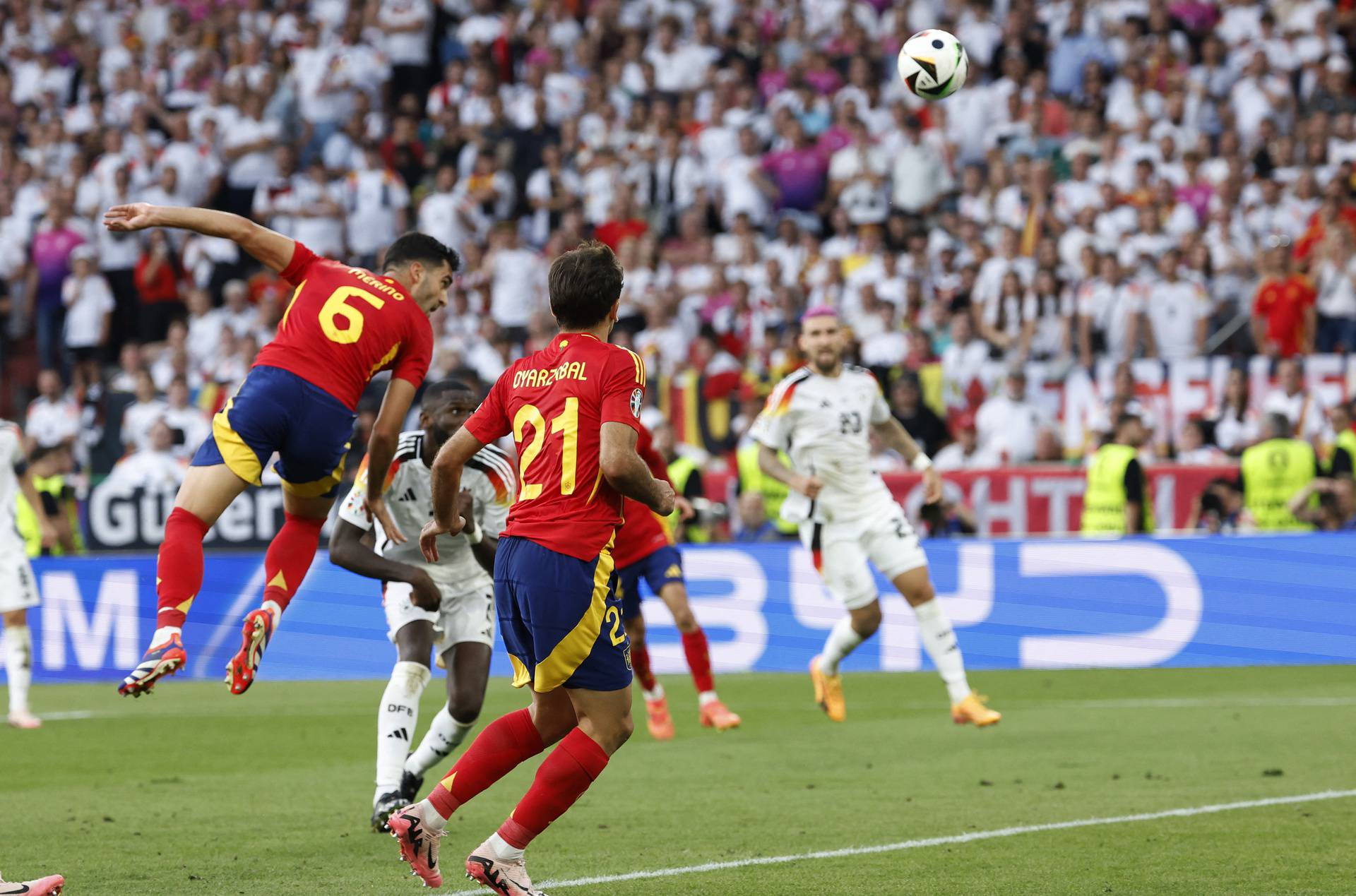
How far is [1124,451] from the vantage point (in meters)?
15.4

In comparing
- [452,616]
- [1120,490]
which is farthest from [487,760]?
[1120,490]

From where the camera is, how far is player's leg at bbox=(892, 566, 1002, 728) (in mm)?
10211

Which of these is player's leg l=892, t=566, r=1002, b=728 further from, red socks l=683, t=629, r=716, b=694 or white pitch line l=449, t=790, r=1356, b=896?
white pitch line l=449, t=790, r=1356, b=896

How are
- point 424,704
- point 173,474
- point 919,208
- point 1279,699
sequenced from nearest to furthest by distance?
point 1279,699 < point 424,704 < point 173,474 < point 919,208

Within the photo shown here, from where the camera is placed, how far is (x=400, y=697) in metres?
7.81

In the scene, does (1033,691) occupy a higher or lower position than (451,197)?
lower

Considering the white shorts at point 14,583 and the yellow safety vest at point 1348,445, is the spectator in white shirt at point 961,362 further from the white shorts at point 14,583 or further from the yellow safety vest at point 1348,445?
the white shorts at point 14,583

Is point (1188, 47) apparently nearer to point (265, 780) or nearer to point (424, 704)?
point (424, 704)

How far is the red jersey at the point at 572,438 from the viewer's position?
5.76m

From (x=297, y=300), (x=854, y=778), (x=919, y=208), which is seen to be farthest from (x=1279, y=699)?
(x=919, y=208)

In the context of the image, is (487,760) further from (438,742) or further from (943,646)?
(943,646)

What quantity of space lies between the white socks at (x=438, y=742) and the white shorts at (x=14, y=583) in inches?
211

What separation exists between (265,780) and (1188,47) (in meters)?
16.3

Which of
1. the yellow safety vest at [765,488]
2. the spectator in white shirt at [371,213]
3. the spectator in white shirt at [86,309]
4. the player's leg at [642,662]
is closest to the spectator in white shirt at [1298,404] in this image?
the yellow safety vest at [765,488]
